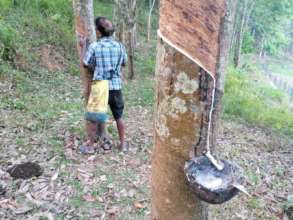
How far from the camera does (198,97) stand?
156 centimetres

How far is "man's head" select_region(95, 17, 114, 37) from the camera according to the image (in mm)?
4508

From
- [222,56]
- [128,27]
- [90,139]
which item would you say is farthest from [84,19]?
[128,27]

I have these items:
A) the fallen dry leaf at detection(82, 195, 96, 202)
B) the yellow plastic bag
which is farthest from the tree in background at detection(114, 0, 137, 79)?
the fallen dry leaf at detection(82, 195, 96, 202)

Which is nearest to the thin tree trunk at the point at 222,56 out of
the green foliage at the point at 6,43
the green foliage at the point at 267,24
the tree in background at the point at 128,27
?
the green foliage at the point at 6,43

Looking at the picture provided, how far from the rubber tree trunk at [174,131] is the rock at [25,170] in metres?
2.90

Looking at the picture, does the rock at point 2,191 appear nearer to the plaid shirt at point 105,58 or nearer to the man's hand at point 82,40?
the plaid shirt at point 105,58

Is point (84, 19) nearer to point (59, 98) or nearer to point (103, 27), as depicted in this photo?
point (103, 27)

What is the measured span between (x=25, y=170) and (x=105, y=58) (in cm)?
160

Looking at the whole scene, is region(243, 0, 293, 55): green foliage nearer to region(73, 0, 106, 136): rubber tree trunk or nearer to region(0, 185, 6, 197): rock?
region(73, 0, 106, 136): rubber tree trunk

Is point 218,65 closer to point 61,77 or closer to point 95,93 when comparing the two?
point 95,93

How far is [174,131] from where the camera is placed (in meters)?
1.61

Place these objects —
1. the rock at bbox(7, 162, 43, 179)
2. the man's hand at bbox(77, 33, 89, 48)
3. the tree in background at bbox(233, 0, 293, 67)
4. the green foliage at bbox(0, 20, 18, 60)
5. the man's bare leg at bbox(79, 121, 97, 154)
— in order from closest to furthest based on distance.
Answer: the rock at bbox(7, 162, 43, 179), the man's hand at bbox(77, 33, 89, 48), the man's bare leg at bbox(79, 121, 97, 154), the green foliage at bbox(0, 20, 18, 60), the tree in background at bbox(233, 0, 293, 67)

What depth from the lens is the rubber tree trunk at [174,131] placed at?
60.9 inches

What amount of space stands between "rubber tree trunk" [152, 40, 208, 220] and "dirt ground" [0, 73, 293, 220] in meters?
2.08
